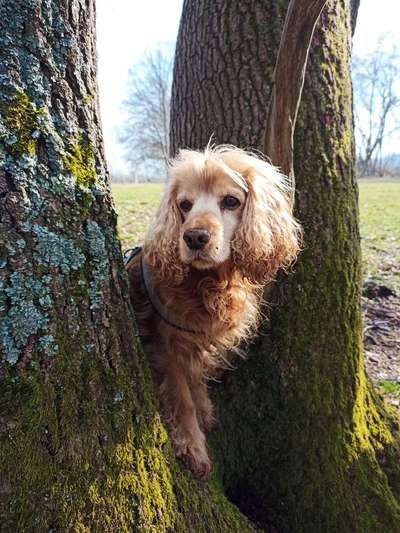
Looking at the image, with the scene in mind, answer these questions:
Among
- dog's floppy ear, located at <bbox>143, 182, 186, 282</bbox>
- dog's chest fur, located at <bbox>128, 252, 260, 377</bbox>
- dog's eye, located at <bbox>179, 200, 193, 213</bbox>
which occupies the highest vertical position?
dog's eye, located at <bbox>179, 200, 193, 213</bbox>

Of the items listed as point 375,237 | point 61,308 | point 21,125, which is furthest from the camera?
point 375,237

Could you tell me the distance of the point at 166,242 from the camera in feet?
7.84

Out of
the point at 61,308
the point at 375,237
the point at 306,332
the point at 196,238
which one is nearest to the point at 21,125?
the point at 61,308

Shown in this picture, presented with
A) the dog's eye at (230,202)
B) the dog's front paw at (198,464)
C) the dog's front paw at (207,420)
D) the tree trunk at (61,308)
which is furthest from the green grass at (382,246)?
the tree trunk at (61,308)

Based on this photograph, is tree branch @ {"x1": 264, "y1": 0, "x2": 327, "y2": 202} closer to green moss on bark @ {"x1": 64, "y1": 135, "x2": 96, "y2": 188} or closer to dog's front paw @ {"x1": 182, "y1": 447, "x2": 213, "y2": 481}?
green moss on bark @ {"x1": 64, "y1": 135, "x2": 96, "y2": 188}

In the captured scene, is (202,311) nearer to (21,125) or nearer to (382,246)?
(21,125)

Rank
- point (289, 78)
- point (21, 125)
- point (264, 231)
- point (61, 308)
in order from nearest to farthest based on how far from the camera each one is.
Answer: point (21, 125), point (61, 308), point (289, 78), point (264, 231)

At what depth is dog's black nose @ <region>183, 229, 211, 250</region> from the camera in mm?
2115

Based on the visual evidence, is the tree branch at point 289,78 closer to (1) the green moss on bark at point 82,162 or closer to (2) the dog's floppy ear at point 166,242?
(2) the dog's floppy ear at point 166,242

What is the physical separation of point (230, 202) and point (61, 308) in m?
1.13

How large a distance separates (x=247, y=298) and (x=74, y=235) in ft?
4.03

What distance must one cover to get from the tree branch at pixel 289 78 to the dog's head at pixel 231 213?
12 cm

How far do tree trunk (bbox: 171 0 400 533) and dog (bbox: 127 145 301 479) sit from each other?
0.67 ft

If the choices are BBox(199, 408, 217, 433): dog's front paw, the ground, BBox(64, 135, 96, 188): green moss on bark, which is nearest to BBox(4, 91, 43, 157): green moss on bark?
BBox(64, 135, 96, 188): green moss on bark
